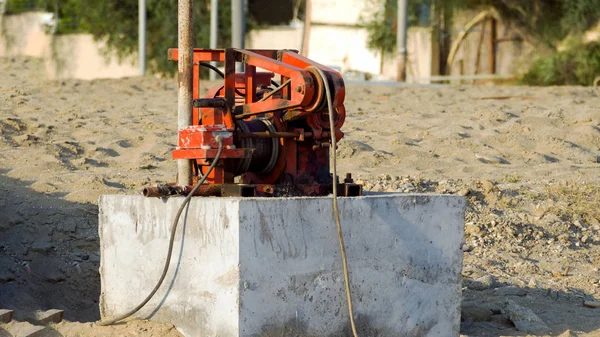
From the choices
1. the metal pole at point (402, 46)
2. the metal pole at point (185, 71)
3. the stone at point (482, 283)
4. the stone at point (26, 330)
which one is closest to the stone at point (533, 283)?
the stone at point (482, 283)

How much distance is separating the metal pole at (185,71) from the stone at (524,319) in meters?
2.03

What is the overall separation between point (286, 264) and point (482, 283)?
226 centimetres

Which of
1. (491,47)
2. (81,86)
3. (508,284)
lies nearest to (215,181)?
(508,284)

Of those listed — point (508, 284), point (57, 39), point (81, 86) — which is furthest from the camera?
point (57, 39)

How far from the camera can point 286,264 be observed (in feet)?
13.9

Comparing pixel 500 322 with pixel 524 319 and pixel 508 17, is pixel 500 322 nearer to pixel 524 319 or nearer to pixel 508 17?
pixel 524 319

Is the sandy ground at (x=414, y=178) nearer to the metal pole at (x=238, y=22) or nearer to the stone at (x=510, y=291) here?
the stone at (x=510, y=291)

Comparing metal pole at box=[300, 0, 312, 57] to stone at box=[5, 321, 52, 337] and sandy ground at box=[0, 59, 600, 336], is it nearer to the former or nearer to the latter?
sandy ground at box=[0, 59, 600, 336]

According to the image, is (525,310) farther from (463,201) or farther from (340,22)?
(340,22)

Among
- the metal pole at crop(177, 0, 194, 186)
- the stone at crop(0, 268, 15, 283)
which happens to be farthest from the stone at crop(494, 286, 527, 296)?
the stone at crop(0, 268, 15, 283)

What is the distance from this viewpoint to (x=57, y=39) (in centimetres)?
2336

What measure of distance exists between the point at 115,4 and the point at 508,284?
1696cm

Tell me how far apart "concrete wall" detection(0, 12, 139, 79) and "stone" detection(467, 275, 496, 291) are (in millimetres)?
16492

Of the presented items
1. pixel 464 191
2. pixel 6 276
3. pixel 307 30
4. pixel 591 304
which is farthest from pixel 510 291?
pixel 307 30
